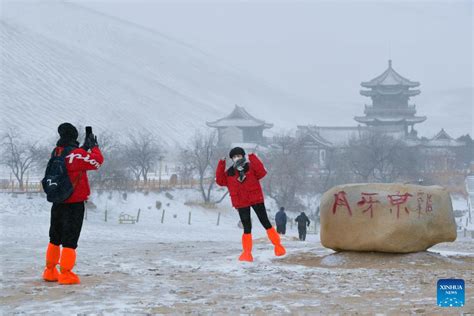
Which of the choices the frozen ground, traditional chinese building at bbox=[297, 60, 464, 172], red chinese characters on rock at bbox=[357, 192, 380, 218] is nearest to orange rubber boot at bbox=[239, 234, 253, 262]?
the frozen ground

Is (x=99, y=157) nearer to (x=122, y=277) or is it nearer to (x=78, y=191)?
(x=78, y=191)

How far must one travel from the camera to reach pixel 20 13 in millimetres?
177875

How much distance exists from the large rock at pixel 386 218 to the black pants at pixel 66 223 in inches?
122

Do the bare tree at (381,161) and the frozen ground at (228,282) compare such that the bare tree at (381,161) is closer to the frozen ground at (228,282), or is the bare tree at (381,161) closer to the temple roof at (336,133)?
the temple roof at (336,133)

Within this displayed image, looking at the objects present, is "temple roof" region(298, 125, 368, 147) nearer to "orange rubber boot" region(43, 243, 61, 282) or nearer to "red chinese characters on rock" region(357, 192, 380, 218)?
"red chinese characters on rock" region(357, 192, 380, 218)

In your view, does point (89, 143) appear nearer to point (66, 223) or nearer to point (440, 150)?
point (66, 223)

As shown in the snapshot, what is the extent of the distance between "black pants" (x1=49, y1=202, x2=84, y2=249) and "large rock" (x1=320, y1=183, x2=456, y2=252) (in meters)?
3.09

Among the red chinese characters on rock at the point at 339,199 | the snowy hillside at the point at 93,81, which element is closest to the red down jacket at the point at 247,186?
the red chinese characters on rock at the point at 339,199

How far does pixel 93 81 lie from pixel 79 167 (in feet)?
438

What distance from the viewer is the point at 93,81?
457ft

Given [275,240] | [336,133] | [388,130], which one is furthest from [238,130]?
[275,240]

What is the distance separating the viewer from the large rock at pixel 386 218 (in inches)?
380

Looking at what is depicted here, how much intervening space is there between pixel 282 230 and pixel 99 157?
12.7 metres

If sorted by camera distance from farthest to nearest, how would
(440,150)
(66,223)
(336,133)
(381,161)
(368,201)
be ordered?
(336,133) → (440,150) → (381,161) → (368,201) → (66,223)
